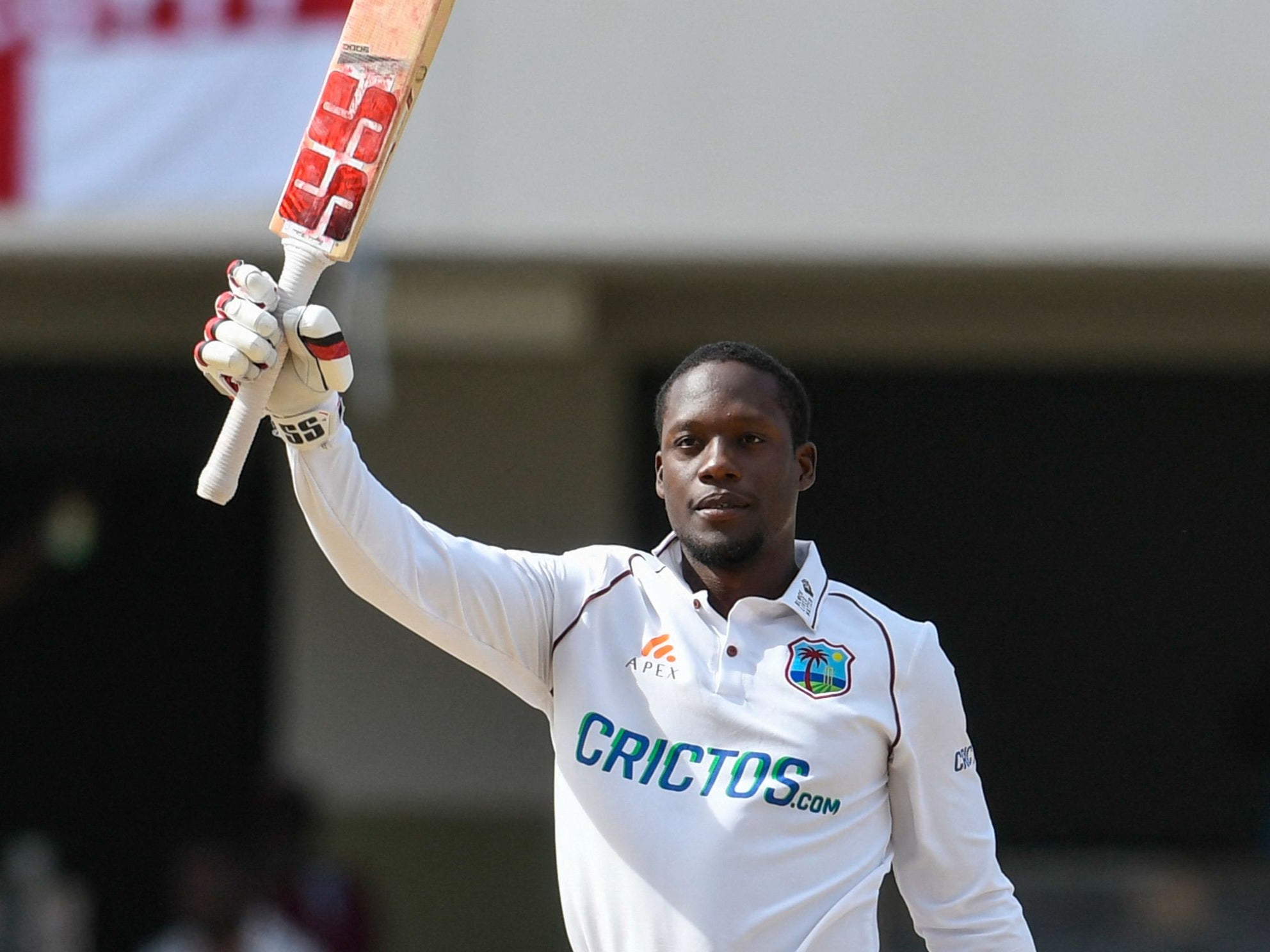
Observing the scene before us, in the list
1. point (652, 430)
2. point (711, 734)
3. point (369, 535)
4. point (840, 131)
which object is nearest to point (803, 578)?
point (711, 734)

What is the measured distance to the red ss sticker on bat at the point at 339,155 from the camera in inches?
107

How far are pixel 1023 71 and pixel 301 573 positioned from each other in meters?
3.65

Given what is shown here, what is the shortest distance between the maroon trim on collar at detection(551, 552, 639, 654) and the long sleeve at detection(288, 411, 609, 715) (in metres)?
0.02

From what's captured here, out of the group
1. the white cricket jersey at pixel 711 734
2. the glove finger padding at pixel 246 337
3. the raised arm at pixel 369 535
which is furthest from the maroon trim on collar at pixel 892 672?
the glove finger padding at pixel 246 337

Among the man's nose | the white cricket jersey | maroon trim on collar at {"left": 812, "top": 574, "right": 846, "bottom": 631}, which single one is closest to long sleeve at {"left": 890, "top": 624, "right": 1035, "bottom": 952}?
the white cricket jersey

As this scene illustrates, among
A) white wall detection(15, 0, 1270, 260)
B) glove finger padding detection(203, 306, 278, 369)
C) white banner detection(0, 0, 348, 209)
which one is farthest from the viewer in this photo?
white wall detection(15, 0, 1270, 260)

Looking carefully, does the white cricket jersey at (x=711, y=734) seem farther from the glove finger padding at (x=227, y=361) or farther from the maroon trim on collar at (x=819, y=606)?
the glove finger padding at (x=227, y=361)

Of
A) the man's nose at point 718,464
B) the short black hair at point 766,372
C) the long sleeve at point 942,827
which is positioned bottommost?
the long sleeve at point 942,827

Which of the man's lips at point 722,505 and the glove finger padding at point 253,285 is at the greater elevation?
the glove finger padding at point 253,285

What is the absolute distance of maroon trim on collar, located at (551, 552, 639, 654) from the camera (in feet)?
8.92

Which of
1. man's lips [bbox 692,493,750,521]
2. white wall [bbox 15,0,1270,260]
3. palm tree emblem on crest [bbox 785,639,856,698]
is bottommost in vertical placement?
palm tree emblem on crest [bbox 785,639,856,698]

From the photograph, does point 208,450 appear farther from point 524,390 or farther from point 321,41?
point 321,41

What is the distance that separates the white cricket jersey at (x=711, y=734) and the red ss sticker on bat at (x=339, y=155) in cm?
36

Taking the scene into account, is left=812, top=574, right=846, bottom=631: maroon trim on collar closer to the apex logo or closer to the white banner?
the apex logo
